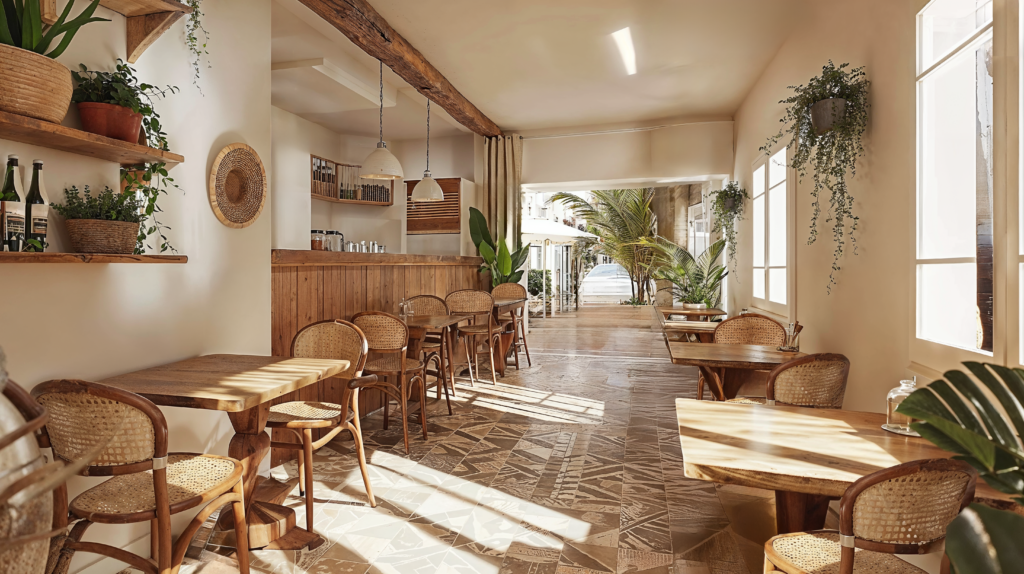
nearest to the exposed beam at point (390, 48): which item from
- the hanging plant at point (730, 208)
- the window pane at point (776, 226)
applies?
the hanging plant at point (730, 208)

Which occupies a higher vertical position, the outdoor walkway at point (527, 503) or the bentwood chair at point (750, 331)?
the bentwood chair at point (750, 331)

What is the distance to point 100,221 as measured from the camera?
1982mm

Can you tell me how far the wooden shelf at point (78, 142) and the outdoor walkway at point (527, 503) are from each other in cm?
163

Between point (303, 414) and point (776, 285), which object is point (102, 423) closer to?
point (303, 414)

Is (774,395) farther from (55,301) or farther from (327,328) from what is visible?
(55,301)

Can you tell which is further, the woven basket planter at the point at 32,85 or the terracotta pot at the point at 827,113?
the terracotta pot at the point at 827,113

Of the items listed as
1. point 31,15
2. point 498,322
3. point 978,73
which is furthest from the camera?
point 498,322

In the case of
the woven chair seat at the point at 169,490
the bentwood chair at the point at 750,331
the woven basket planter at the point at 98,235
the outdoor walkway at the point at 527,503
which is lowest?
the outdoor walkway at the point at 527,503

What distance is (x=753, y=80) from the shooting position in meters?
5.24

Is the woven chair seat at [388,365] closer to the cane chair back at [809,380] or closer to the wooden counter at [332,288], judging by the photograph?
the wooden counter at [332,288]

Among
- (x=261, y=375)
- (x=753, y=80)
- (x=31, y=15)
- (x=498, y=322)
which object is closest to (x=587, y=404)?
(x=498, y=322)

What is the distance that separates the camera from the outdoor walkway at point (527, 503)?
2230 millimetres

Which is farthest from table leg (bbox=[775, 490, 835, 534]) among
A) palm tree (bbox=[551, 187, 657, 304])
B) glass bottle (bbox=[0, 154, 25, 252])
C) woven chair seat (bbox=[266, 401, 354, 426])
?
palm tree (bbox=[551, 187, 657, 304])

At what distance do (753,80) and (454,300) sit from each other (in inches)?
143
